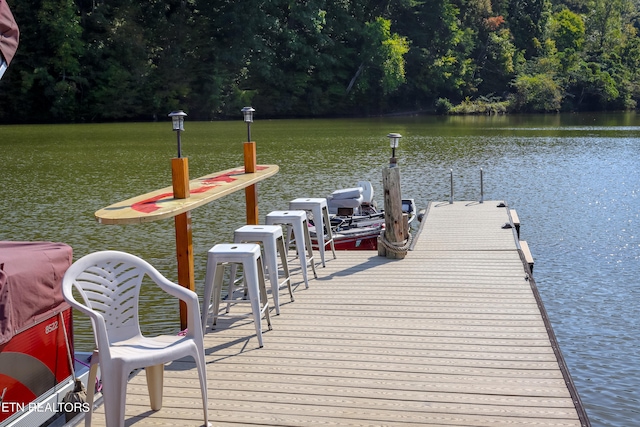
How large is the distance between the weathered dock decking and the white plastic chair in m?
0.34

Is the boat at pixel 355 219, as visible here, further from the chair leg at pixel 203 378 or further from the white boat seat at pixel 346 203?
the chair leg at pixel 203 378

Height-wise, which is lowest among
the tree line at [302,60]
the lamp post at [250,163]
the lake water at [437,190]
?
the lake water at [437,190]

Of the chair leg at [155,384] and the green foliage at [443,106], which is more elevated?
the green foliage at [443,106]

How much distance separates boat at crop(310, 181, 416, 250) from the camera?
8.79m

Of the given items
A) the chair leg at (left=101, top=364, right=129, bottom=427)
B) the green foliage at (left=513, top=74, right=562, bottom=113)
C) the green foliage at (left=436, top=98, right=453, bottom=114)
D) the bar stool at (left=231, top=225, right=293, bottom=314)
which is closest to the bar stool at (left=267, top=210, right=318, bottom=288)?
the bar stool at (left=231, top=225, right=293, bottom=314)

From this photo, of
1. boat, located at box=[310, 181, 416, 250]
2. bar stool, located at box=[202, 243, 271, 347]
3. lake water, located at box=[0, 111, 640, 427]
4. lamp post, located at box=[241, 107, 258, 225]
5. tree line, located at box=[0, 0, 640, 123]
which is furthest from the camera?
tree line, located at box=[0, 0, 640, 123]

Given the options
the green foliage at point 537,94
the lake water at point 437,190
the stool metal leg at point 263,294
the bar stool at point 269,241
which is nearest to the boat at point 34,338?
the stool metal leg at point 263,294

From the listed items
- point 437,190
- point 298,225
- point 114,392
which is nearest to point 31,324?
point 114,392

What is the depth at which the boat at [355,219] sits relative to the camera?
28.8 ft

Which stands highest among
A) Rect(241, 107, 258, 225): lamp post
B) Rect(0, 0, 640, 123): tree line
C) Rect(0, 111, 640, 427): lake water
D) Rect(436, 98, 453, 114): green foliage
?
Rect(0, 0, 640, 123): tree line

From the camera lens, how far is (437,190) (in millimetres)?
15156

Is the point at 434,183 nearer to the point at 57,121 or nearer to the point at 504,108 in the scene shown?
the point at 57,121

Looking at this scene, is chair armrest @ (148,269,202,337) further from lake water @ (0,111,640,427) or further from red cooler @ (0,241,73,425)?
lake water @ (0,111,640,427)

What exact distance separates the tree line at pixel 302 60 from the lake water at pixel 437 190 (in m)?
7.31
